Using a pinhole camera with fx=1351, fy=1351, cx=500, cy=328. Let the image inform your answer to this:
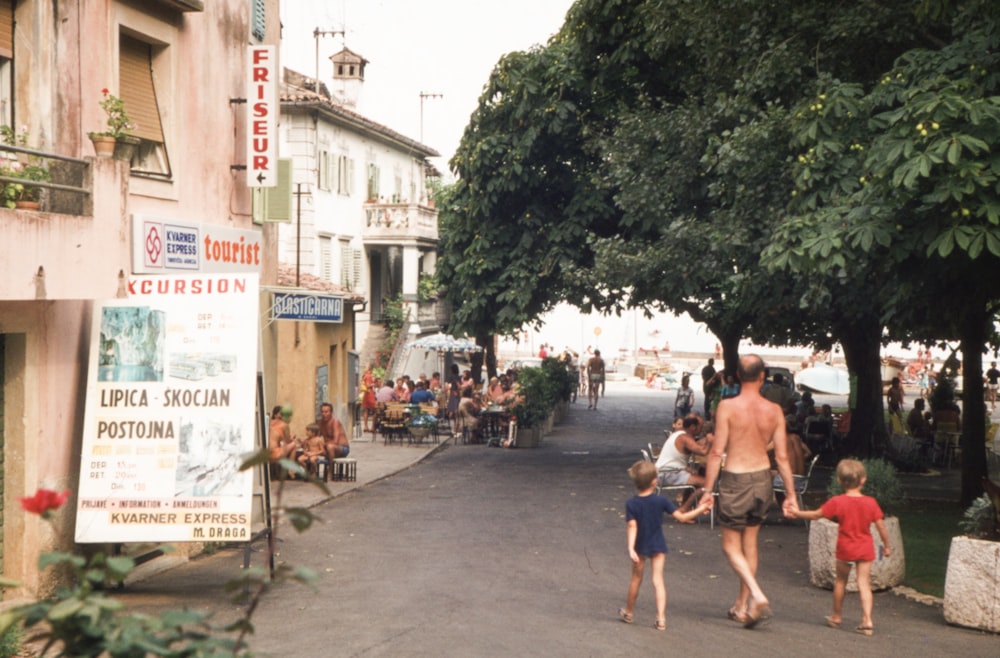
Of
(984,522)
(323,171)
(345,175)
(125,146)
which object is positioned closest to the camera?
(984,522)

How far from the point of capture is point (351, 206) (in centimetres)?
5356

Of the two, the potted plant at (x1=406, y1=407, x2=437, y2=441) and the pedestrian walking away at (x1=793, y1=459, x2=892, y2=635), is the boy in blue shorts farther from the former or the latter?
the potted plant at (x1=406, y1=407, x2=437, y2=441)

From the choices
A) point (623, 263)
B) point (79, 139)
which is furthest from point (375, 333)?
point (79, 139)

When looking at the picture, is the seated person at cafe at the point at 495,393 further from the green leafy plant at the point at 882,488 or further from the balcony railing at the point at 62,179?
the balcony railing at the point at 62,179

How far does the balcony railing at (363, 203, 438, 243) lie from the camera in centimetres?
5425

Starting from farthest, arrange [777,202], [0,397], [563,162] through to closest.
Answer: [563,162], [777,202], [0,397]

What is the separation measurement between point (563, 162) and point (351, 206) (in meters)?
27.8

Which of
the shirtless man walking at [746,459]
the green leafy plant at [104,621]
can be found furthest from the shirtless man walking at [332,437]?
the green leafy plant at [104,621]

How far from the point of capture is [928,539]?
15.9 metres

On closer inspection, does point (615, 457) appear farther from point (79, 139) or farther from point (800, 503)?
point (79, 139)

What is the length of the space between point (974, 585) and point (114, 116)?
8.72 metres

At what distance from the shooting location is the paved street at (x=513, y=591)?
9.84 m

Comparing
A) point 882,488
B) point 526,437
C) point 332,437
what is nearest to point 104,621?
point 882,488

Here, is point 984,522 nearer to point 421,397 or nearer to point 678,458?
point 678,458
